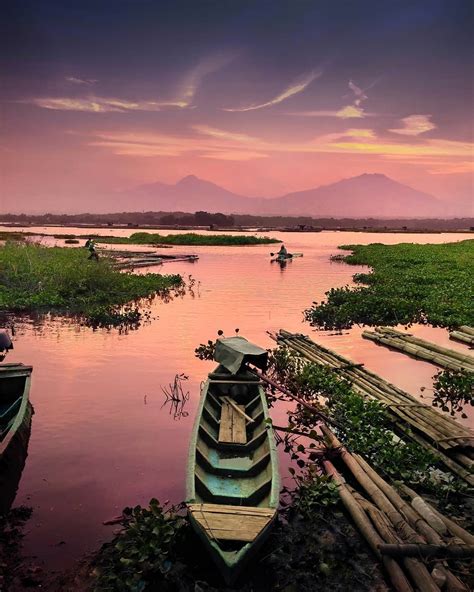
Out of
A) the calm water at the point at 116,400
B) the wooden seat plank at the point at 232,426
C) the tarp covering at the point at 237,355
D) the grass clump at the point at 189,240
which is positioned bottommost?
the calm water at the point at 116,400

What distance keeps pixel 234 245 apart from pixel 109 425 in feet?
194

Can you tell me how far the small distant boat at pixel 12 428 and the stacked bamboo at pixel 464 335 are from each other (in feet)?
46.5

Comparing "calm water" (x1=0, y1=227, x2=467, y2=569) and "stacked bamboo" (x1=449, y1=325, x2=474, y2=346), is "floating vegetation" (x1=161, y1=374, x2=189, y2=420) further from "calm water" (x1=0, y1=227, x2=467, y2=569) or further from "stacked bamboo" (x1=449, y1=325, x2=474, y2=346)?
"stacked bamboo" (x1=449, y1=325, x2=474, y2=346)

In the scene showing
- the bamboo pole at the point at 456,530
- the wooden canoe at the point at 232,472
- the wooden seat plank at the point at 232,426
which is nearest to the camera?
the wooden canoe at the point at 232,472

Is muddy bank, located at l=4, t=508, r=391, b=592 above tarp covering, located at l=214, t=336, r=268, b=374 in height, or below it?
below

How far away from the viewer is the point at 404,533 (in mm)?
6406

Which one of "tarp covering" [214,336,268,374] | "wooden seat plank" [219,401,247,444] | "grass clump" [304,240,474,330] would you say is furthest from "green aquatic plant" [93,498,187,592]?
"grass clump" [304,240,474,330]

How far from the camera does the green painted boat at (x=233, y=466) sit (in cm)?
587

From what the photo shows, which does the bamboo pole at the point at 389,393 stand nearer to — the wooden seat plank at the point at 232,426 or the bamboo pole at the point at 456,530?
the bamboo pole at the point at 456,530

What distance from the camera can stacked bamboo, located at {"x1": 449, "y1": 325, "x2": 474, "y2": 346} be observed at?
677 inches

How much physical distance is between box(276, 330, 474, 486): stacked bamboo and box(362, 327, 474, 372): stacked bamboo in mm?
2607

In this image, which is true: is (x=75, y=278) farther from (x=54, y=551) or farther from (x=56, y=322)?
(x=54, y=551)

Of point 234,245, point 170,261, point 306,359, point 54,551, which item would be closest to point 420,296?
point 306,359

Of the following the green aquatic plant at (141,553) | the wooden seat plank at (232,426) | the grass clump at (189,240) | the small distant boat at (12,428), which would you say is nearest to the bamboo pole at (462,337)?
the wooden seat plank at (232,426)
